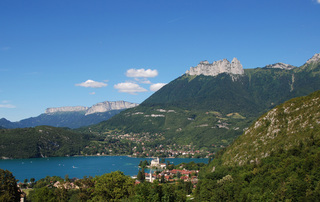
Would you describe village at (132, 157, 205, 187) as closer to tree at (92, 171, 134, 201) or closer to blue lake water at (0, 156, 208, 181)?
blue lake water at (0, 156, 208, 181)

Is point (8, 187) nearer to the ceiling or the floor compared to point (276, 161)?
nearer to the floor

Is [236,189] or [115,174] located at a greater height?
[115,174]

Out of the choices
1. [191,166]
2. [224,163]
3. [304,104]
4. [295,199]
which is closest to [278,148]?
[304,104]

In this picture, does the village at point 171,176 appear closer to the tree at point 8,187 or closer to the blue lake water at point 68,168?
the blue lake water at point 68,168

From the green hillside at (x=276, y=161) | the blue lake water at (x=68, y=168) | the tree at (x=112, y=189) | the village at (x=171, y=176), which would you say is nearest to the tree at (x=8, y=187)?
the tree at (x=112, y=189)

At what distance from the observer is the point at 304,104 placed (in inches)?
2707

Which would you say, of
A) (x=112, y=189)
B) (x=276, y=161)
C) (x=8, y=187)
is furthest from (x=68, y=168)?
(x=276, y=161)

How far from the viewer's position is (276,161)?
57344 mm

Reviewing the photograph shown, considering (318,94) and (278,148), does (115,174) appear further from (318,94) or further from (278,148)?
(318,94)

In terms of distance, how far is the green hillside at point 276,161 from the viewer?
41.9m

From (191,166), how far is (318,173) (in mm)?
81064

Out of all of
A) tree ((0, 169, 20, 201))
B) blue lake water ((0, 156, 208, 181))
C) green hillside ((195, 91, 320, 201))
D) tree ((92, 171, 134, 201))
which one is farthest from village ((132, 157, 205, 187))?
tree ((0, 169, 20, 201))

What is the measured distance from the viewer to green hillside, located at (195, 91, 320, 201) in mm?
41875

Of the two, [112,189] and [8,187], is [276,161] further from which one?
[8,187]
